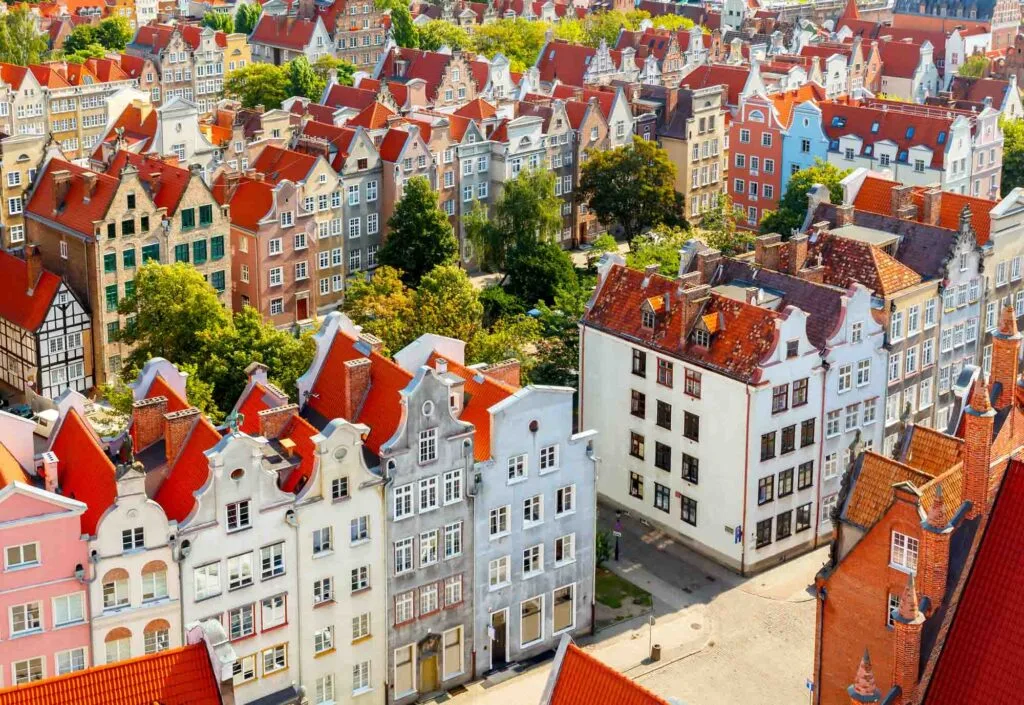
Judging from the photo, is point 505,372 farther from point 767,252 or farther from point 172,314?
point 172,314

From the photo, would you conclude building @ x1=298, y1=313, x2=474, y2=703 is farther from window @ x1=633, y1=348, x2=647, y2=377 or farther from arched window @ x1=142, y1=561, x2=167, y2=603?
window @ x1=633, y1=348, x2=647, y2=377

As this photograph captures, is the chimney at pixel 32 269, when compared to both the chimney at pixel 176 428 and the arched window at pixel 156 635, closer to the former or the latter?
the chimney at pixel 176 428

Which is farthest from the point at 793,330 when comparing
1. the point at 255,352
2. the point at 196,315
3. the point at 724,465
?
the point at 196,315

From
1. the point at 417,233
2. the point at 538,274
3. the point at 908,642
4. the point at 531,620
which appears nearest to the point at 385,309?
the point at 417,233

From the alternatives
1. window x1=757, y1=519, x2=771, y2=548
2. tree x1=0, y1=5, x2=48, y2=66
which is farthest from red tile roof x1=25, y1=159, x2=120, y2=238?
tree x1=0, y1=5, x2=48, y2=66

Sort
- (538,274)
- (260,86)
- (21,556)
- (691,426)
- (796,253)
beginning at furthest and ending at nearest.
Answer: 1. (260,86)
2. (538,274)
3. (796,253)
4. (691,426)
5. (21,556)

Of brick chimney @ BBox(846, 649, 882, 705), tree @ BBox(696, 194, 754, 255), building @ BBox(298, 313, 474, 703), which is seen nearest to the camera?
brick chimney @ BBox(846, 649, 882, 705)
